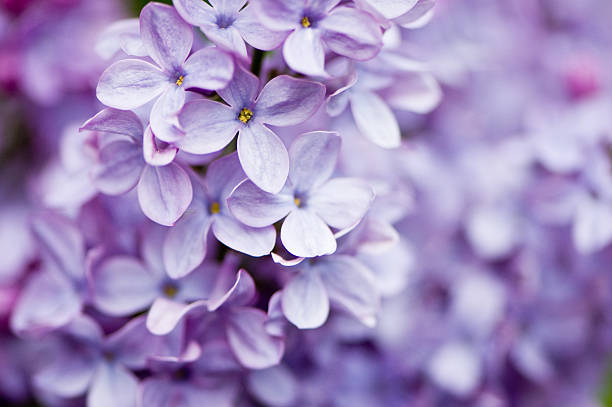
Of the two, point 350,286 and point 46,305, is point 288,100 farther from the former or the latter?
point 46,305

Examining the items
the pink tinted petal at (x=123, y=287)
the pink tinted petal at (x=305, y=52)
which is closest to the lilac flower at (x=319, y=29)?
the pink tinted petal at (x=305, y=52)

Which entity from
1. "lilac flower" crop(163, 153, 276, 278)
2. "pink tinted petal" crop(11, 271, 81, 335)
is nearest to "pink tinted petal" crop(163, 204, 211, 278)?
"lilac flower" crop(163, 153, 276, 278)

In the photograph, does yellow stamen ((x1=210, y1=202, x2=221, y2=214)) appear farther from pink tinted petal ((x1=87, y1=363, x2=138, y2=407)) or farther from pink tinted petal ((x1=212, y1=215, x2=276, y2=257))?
pink tinted petal ((x1=87, y1=363, x2=138, y2=407))

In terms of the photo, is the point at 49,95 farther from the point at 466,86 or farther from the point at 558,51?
the point at 558,51

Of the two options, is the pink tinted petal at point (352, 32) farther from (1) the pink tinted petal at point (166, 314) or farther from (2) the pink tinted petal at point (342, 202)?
(1) the pink tinted petal at point (166, 314)

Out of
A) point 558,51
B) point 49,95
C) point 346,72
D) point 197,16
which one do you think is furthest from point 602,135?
point 49,95

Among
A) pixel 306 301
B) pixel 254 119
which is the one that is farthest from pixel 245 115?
pixel 306 301
